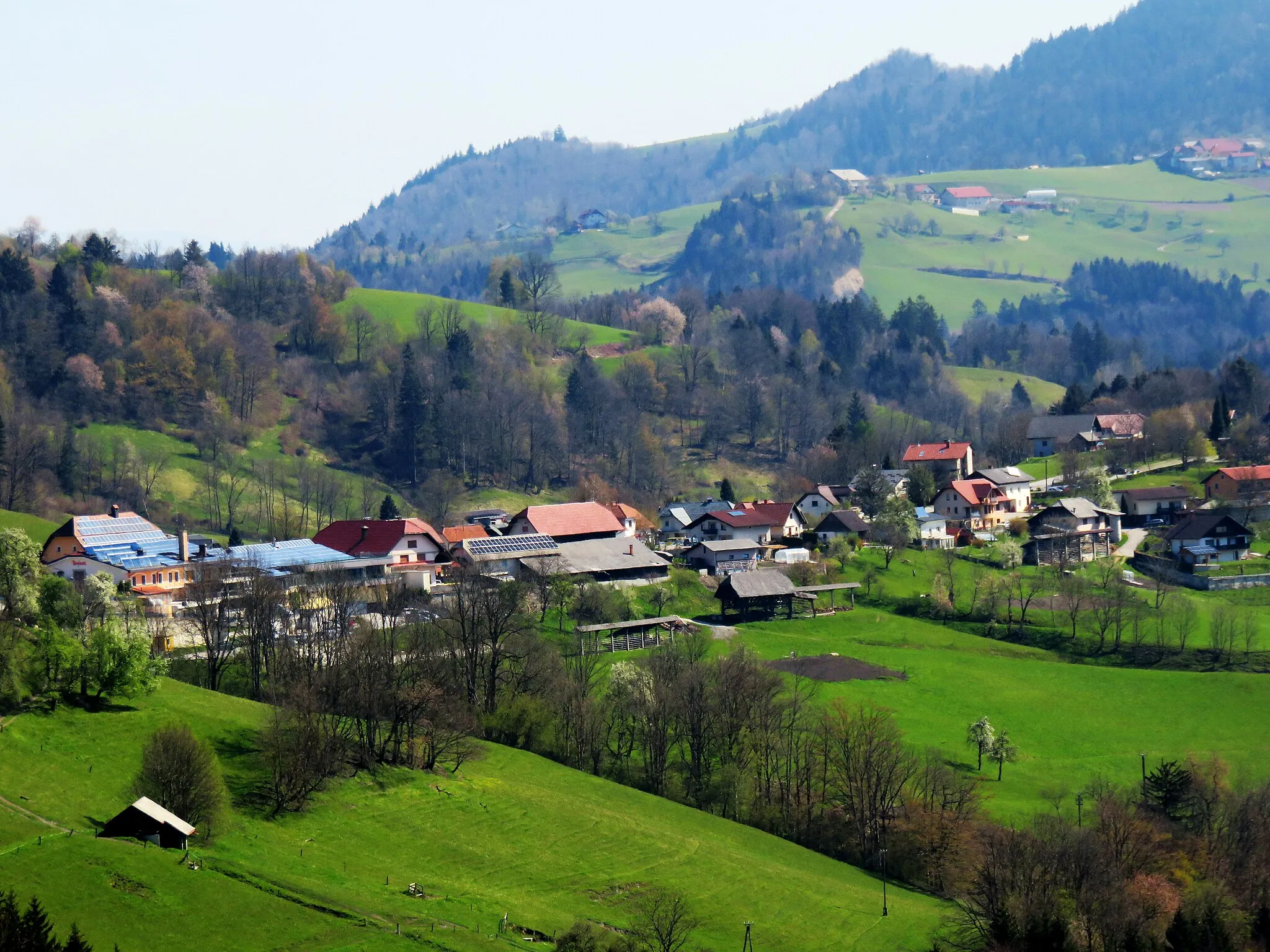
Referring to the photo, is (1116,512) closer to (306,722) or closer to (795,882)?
(795,882)

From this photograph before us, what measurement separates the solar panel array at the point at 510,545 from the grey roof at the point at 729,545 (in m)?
9.31

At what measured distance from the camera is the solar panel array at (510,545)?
92562 millimetres

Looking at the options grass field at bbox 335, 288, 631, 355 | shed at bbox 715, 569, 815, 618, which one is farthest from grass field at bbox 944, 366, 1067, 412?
shed at bbox 715, 569, 815, 618

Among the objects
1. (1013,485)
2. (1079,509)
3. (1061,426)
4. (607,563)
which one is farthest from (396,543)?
(1061,426)

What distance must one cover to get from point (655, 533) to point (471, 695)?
43415 mm

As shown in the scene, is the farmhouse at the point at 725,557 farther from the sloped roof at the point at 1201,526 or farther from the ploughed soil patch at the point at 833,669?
the sloped roof at the point at 1201,526

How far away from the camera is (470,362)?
150 meters

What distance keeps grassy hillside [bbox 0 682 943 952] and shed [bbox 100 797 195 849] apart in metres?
0.77

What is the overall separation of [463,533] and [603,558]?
1209 cm

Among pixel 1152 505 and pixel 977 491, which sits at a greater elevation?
pixel 977 491

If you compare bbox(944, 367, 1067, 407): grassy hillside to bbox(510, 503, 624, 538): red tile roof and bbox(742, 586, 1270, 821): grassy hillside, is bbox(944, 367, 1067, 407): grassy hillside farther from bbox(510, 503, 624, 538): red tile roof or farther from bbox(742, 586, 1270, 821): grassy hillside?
bbox(742, 586, 1270, 821): grassy hillside

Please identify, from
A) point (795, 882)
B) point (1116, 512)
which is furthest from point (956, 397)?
point (795, 882)

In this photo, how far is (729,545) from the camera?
95.6 m

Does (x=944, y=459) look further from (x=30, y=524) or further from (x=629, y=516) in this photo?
(x=30, y=524)
